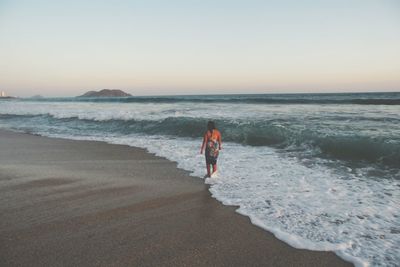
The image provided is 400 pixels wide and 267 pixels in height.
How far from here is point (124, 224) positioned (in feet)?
14.5

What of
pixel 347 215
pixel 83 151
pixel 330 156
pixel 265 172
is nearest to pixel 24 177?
pixel 83 151

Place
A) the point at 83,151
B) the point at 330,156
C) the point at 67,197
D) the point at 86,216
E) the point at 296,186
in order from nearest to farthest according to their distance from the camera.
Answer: the point at 86,216
the point at 67,197
the point at 296,186
the point at 330,156
the point at 83,151

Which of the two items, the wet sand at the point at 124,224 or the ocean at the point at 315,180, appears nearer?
the wet sand at the point at 124,224

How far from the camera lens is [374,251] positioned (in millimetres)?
3824

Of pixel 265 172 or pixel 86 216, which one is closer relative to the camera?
pixel 86 216

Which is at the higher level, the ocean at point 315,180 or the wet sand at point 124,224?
the wet sand at point 124,224

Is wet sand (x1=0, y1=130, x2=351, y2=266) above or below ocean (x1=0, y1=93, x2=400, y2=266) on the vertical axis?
above

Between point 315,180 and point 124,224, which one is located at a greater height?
point 124,224

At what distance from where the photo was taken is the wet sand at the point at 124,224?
3525 millimetres

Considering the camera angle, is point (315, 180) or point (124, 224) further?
point (315, 180)

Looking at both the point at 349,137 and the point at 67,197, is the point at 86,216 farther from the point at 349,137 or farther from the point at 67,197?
the point at 349,137

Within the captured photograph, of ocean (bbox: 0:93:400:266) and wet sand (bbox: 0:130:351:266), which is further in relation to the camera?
ocean (bbox: 0:93:400:266)

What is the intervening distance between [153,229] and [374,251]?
2667mm

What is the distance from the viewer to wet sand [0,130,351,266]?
3.53 m
